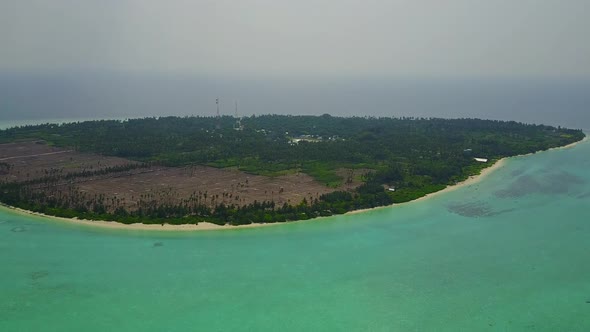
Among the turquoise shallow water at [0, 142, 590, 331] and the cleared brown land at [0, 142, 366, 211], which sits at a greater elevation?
the cleared brown land at [0, 142, 366, 211]

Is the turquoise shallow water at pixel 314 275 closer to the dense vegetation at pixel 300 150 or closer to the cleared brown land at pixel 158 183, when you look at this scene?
the dense vegetation at pixel 300 150

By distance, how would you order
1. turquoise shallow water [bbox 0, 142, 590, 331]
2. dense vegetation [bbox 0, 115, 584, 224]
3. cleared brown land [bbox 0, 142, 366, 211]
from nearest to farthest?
turquoise shallow water [bbox 0, 142, 590, 331] < dense vegetation [bbox 0, 115, 584, 224] < cleared brown land [bbox 0, 142, 366, 211]

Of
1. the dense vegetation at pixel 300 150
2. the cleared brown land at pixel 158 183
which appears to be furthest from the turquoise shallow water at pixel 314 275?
the cleared brown land at pixel 158 183

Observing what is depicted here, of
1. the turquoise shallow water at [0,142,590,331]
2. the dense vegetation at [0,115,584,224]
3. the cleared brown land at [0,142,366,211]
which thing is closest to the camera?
the turquoise shallow water at [0,142,590,331]

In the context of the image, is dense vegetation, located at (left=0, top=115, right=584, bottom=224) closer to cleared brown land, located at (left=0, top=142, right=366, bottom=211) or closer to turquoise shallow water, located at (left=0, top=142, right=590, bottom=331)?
cleared brown land, located at (left=0, top=142, right=366, bottom=211)

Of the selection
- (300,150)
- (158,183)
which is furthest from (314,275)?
(300,150)

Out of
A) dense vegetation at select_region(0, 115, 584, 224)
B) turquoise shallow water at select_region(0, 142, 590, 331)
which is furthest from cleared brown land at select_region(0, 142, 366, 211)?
turquoise shallow water at select_region(0, 142, 590, 331)

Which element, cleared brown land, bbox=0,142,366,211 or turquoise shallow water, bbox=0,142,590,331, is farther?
cleared brown land, bbox=0,142,366,211
